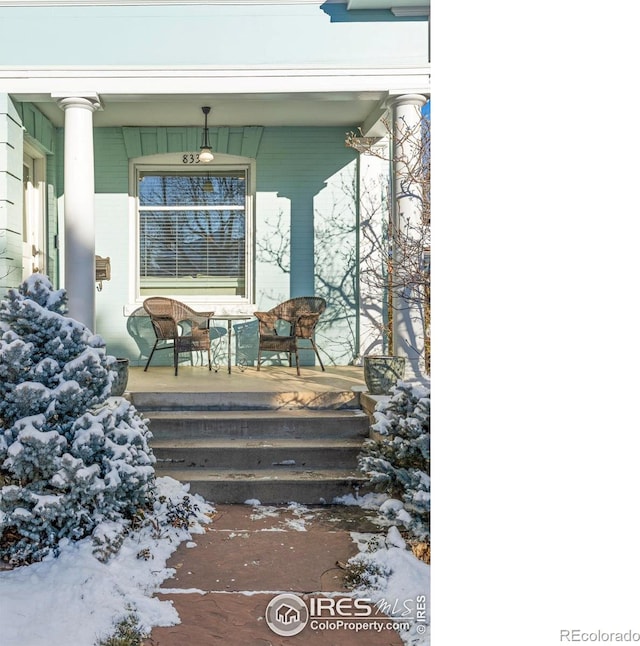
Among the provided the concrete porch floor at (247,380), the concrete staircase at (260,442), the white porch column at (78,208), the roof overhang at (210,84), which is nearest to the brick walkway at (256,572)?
the concrete staircase at (260,442)

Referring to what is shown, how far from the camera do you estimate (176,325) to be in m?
5.67

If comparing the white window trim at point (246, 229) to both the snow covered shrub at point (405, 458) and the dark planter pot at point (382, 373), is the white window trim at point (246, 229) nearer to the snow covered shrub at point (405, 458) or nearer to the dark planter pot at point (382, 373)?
the dark planter pot at point (382, 373)

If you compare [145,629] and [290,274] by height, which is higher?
[290,274]

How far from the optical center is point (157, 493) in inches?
124

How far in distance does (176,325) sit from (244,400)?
1.75m

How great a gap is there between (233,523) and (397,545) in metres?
0.97

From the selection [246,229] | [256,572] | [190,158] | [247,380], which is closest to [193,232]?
[246,229]

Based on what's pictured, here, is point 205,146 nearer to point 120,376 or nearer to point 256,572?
point 120,376

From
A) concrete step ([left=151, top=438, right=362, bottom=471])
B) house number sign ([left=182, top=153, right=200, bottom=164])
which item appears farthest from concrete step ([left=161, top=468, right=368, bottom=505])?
house number sign ([left=182, top=153, right=200, bottom=164])

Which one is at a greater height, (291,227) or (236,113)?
(236,113)

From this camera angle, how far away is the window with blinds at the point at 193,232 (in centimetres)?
660
